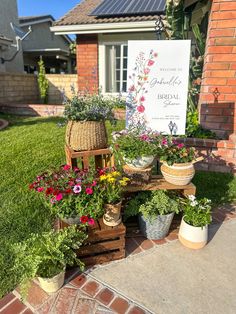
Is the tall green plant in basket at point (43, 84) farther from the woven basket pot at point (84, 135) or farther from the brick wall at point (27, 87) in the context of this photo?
the woven basket pot at point (84, 135)

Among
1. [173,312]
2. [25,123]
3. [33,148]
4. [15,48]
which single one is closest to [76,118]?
[173,312]

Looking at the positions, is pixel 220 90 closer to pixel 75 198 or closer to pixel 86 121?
pixel 86 121

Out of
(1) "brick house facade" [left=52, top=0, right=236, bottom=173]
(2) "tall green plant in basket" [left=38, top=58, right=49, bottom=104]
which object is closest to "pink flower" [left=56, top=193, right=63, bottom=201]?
(1) "brick house facade" [left=52, top=0, right=236, bottom=173]

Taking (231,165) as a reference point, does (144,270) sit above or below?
below

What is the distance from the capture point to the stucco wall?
13.0m

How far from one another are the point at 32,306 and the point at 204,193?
265cm

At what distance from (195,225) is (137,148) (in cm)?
98

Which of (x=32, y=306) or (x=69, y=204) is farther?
(x=69, y=204)

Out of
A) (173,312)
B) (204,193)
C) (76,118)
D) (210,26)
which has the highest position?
(210,26)

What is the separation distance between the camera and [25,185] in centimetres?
371

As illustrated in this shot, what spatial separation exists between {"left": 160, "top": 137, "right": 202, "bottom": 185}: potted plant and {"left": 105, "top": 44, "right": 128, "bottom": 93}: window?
6384 mm

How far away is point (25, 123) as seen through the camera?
7555 millimetres

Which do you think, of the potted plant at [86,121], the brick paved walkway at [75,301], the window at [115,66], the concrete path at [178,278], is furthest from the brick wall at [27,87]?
the brick paved walkway at [75,301]

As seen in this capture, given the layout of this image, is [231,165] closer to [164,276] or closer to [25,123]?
[164,276]
